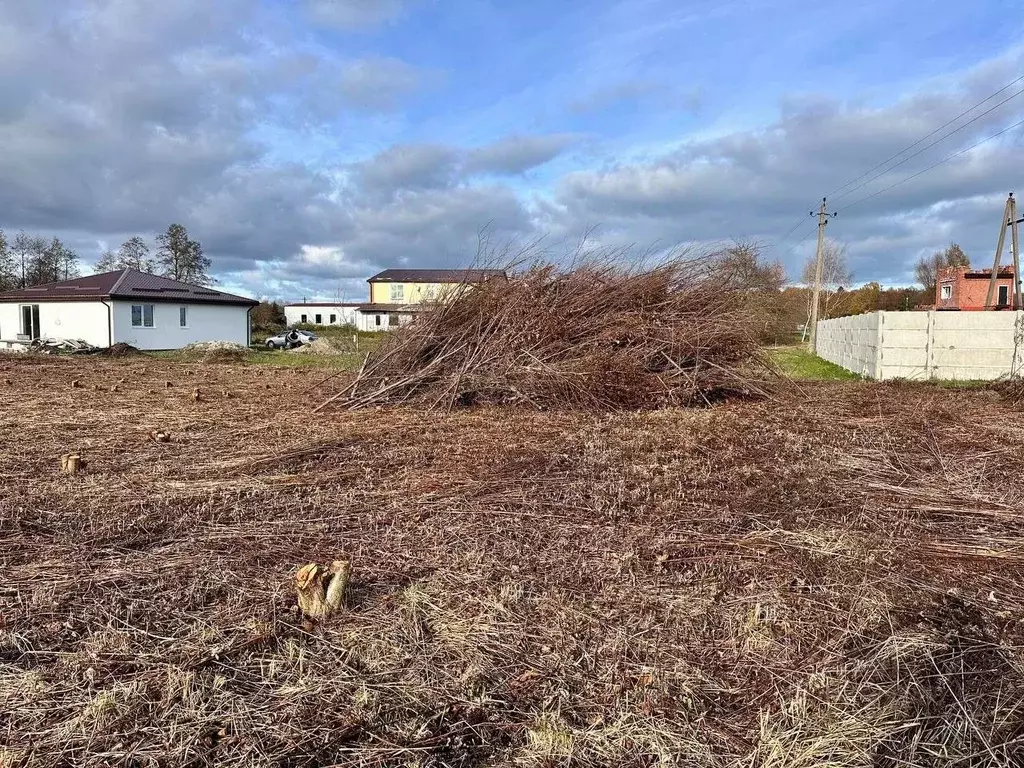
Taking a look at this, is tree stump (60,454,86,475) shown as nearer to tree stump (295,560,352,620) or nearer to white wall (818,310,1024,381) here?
tree stump (295,560,352,620)

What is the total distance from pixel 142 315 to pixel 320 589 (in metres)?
29.0

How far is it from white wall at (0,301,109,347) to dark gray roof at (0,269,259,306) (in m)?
Answer: 0.30

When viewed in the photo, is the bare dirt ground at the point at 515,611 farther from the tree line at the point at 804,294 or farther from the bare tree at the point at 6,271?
the bare tree at the point at 6,271

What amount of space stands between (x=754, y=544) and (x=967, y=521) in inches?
64.1

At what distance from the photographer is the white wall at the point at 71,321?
26.5 meters

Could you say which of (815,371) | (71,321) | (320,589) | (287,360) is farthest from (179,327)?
(320,589)

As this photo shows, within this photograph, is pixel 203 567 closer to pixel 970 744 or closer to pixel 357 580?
pixel 357 580

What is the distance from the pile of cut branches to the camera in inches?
361

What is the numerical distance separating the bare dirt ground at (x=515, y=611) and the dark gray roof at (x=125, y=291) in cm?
2459

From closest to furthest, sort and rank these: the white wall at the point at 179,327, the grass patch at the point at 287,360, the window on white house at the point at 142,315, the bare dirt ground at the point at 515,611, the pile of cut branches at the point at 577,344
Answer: the bare dirt ground at the point at 515,611, the pile of cut branches at the point at 577,344, the grass patch at the point at 287,360, the white wall at the point at 179,327, the window on white house at the point at 142,315

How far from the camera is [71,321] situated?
2717cm

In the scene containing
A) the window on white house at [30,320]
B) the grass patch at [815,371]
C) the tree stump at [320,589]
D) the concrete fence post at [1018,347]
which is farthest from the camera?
the window on white house at [30,320]

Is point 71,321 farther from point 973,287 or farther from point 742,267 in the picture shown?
point 973,287

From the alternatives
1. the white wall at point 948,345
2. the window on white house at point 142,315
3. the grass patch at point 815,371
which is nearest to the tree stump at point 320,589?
the grass patch at point 815,371
